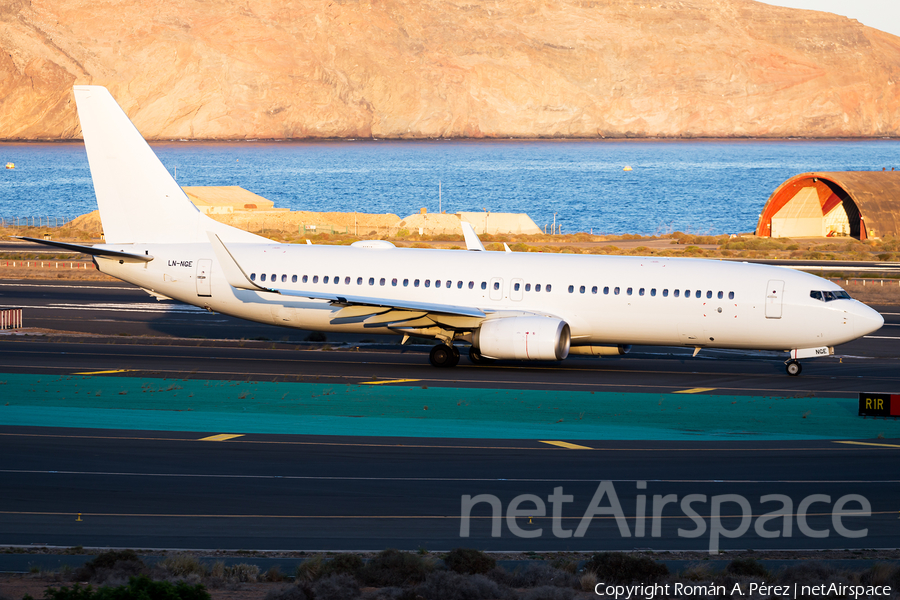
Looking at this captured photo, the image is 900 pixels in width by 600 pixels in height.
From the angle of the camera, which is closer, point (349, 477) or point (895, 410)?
point (349, 477)

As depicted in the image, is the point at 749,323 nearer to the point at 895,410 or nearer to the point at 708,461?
the point at 895,410

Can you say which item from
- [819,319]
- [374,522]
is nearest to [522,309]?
[819,319]

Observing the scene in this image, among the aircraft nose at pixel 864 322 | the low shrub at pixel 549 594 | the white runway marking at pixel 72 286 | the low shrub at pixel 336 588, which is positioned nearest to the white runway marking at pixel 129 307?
the white runway marking at pixel 72 286

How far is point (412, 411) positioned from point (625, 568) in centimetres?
1473

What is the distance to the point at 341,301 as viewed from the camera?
34.1 meters

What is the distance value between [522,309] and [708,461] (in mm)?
13397

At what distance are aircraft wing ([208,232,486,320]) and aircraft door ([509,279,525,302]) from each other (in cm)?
124

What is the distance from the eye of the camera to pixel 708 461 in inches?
920

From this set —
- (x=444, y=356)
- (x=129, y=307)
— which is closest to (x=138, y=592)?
(x=444, y=356)

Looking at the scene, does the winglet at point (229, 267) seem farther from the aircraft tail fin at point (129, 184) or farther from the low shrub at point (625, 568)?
the low shrub at point (625, 568)

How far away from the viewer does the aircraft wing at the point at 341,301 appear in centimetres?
3456

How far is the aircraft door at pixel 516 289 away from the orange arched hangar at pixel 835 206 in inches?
2211

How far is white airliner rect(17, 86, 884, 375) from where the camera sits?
34312 millimetres

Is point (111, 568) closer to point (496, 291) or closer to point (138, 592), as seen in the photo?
point (138, 592)
